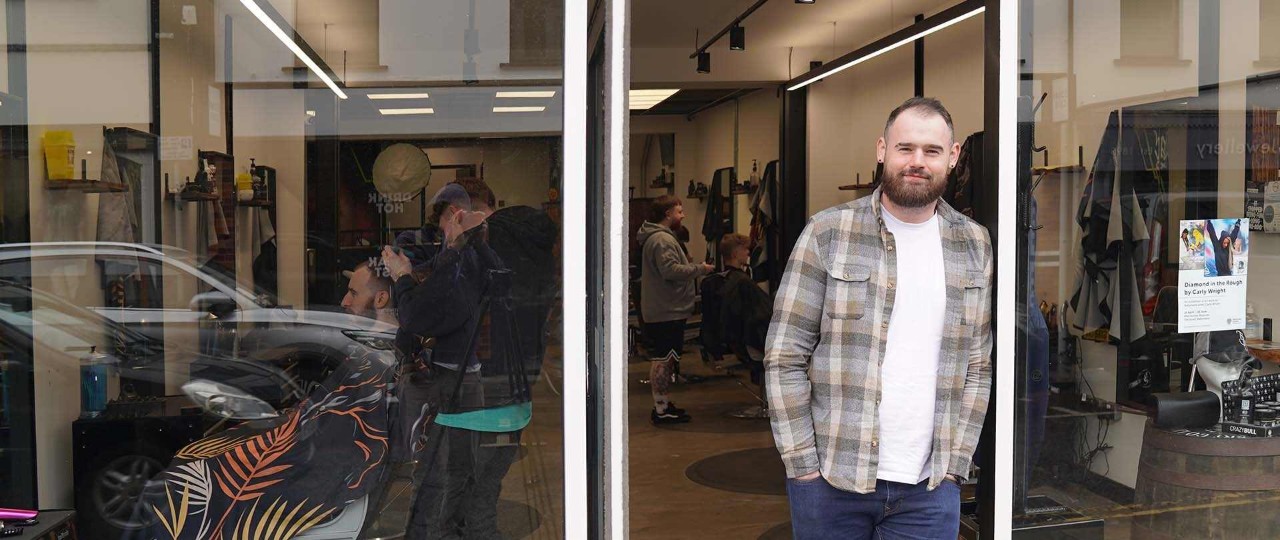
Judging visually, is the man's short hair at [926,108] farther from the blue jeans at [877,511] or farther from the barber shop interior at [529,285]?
the blue jeans at [877,511]

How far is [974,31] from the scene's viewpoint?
5.61 meters

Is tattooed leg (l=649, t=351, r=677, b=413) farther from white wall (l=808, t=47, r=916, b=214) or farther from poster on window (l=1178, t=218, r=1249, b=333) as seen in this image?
poster on window (l=1178, t=218, r=1249, b=333)

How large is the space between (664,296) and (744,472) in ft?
5.06

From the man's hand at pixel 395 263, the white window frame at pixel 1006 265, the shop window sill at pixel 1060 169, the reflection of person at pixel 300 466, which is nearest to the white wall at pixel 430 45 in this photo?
the man's hand at pixel 395 263

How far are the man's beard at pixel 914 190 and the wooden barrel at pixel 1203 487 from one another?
1.27 metres

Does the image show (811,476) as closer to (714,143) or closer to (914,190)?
(914,190)

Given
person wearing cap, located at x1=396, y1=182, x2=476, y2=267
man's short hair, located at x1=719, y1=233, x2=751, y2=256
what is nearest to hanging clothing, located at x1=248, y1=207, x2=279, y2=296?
person wearing cap, located at x1=396, y1=182, x2=476, y2=267

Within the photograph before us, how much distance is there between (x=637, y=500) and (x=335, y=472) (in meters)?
2.41

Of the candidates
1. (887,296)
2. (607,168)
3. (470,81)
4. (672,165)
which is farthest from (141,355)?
(672,165)

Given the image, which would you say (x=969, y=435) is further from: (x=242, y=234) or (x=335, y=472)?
(x=242, y=234)

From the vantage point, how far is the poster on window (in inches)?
114

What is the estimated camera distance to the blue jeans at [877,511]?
210 cm

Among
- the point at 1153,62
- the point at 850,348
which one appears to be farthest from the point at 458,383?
the point at 1153,62

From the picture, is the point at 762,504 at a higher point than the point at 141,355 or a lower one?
lower
